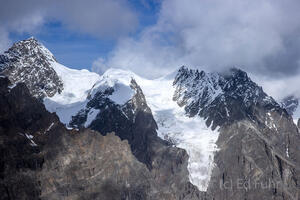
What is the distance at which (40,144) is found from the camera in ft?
617

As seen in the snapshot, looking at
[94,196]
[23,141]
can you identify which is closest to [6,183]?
[23,141]

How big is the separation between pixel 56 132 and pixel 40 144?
33.0ft

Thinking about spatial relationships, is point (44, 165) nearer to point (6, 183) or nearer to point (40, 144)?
point (40, 144)

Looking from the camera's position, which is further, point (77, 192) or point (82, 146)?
point (82, 146)

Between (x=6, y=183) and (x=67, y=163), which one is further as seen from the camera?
(x=67, y=163)

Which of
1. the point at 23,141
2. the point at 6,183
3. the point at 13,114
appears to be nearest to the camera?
the point at 6,183

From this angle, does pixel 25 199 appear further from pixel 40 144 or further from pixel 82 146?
pixel 82 146

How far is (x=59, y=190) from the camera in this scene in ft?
602

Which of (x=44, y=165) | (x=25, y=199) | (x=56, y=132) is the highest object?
(x=56, y=132)

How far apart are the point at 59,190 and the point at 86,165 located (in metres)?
17.0

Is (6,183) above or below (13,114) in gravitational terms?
below

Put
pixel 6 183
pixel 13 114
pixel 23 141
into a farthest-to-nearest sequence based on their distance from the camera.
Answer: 1. pixel 13 114
2. pixel 23 141
3. pixel 6 183

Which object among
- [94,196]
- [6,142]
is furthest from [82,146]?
[6,142]

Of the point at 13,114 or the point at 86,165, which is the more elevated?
the point at 13,114
